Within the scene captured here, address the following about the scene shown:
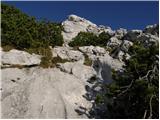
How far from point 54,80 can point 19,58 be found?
4136 millimetres

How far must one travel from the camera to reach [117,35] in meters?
43.8

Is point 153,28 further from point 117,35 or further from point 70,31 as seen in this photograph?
point 70,31

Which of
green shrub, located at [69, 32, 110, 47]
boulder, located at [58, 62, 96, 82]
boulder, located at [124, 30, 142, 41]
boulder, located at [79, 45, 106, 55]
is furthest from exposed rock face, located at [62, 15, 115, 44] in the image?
boulder, located at [58, 62, 96, 82]

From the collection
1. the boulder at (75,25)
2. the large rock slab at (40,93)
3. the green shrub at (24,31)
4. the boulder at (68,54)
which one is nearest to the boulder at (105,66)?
the boulder at (68,54)

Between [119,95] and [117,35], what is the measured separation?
21.7 meters

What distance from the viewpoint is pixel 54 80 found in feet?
86.3

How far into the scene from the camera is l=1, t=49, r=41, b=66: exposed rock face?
28394 mm

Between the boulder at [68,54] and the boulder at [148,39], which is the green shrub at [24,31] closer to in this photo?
the boulder at [68,54]

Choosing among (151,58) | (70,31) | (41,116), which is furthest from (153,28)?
(70,31)

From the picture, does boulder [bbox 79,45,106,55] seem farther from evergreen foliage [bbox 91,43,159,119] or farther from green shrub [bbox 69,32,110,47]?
evergreen foliage [bbox 91,43,159,119]

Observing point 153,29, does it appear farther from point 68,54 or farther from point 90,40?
point 90,40

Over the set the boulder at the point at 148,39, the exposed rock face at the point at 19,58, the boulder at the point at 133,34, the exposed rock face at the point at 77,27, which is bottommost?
the exposed rock face at the point at 19,58

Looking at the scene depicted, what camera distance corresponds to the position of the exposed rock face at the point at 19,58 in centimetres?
2839

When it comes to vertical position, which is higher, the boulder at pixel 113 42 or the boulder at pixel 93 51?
the boulder at pixel 113 42
